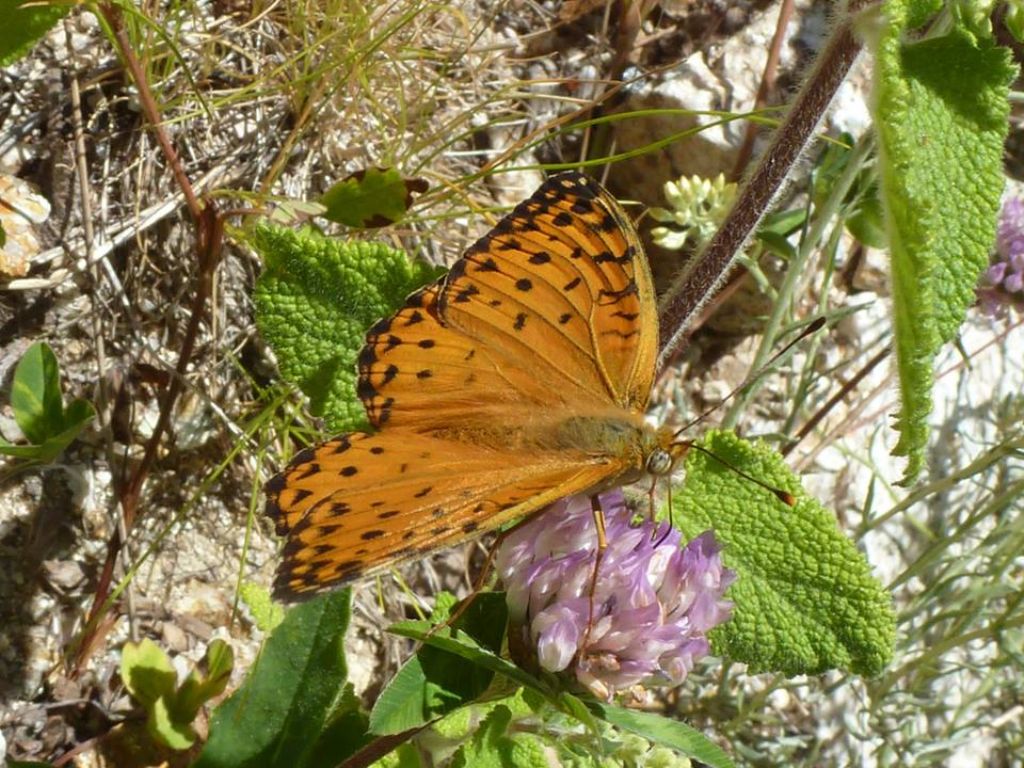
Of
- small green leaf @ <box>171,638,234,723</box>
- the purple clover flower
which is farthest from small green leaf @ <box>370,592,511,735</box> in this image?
small green leaf @ <box>171,638,234,723</box>

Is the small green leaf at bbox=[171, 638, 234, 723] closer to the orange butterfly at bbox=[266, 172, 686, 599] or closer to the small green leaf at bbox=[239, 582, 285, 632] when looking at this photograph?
the small green leaf at bbox=[239, 582, 285, 632]

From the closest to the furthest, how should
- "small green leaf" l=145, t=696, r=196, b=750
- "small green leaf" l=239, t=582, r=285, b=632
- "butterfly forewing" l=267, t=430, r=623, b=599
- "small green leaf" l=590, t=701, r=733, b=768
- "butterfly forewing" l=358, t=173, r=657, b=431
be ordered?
"butterfly forewing" l=267, t=430, r=623, b=599 < "small green leaf" l=590, t=701, r=733, b=768 < "butterfly forewing" l=358, t=173, r=657, b=431 < "small green leaf" l=239, t=582, r=285, b=632 < "small green leaf" l=145, t=696, r=196, b=750

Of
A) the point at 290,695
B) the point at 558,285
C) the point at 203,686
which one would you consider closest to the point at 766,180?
the point at 558,285

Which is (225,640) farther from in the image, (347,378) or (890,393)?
(890,393)

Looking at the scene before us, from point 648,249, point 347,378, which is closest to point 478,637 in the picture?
point 347,378

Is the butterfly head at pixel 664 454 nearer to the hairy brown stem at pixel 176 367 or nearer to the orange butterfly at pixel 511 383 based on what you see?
the orange butterfly at pixel 511 383

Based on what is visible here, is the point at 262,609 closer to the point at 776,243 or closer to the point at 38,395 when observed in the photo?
the point at 38,395
